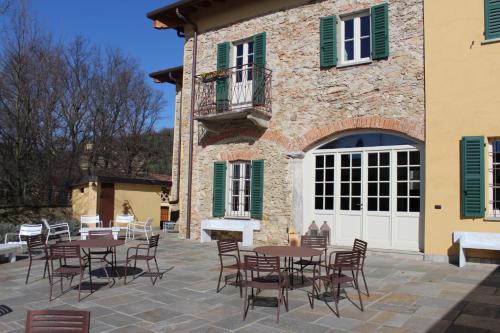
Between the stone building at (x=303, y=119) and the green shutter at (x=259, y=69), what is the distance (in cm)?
3

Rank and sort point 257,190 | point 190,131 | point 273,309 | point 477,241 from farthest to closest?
1. point 190,131
2. point 257,190
3. point 477,241
4. point 273,309

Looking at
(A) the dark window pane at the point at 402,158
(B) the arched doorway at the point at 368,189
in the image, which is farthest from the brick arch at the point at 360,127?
(A) the dark window pane at the point at 402,158

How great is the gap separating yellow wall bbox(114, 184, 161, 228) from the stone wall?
4504 millimetres

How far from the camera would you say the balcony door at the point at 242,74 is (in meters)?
11.5

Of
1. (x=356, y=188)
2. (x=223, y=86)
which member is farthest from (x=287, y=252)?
(x=223, y=86)

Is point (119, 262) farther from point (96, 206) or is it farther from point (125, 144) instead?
point (125, 144)

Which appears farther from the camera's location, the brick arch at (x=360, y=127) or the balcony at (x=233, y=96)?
the balcony at (x=233, y=96)

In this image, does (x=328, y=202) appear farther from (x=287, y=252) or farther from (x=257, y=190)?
(x=287, y=252)

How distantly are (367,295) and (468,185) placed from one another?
12.3 ft

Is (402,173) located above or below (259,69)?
below

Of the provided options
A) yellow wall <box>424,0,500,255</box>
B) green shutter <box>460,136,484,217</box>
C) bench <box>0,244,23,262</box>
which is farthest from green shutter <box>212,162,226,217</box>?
green shutter <box>460,136,484,217</box>

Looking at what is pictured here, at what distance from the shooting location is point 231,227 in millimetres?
11312

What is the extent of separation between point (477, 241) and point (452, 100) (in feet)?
9.02

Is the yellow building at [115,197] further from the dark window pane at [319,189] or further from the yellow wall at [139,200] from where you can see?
the dark window pane at [319,189]
